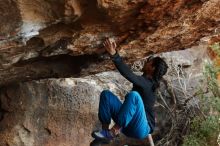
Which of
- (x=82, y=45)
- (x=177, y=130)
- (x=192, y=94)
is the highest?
(x=82, y=45)

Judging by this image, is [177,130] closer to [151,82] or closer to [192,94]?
[192,94]

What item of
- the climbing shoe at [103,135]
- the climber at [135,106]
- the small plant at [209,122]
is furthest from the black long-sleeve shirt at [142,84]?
the small plant at [209,122]

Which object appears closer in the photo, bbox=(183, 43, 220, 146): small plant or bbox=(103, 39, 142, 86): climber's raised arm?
bbox=(103, 39, 142, 86): climber's raised arm

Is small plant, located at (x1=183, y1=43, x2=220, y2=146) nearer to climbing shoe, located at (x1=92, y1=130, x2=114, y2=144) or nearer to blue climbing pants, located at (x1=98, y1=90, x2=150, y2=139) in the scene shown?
blue climbing pants, located at (x1=98, y1=90, x2=150, y2=139)

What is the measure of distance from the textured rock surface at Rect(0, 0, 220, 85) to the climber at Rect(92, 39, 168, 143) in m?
0.24

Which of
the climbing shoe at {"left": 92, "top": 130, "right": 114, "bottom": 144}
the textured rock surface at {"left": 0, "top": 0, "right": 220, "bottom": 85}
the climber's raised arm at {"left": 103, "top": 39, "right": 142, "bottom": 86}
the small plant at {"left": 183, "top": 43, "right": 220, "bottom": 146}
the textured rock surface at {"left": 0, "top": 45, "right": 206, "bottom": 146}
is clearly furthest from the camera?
the small plant at {"left": 183, "top": 43, "right": 220, "bottom": 146}

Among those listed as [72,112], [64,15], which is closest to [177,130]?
[72,112]

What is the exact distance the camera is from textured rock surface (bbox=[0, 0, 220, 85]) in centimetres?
418

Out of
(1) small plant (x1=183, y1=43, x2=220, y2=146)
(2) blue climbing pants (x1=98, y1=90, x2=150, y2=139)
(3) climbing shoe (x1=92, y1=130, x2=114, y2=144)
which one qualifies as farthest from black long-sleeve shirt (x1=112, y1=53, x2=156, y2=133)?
(1) small plant (x1=183, y1=43, x2=220, y2=146)

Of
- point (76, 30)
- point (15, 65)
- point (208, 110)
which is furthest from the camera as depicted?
point (208, 110)

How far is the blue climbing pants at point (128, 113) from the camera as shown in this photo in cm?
506

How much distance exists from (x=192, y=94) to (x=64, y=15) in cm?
448

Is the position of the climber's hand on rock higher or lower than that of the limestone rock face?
higher

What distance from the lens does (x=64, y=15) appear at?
423 cm
